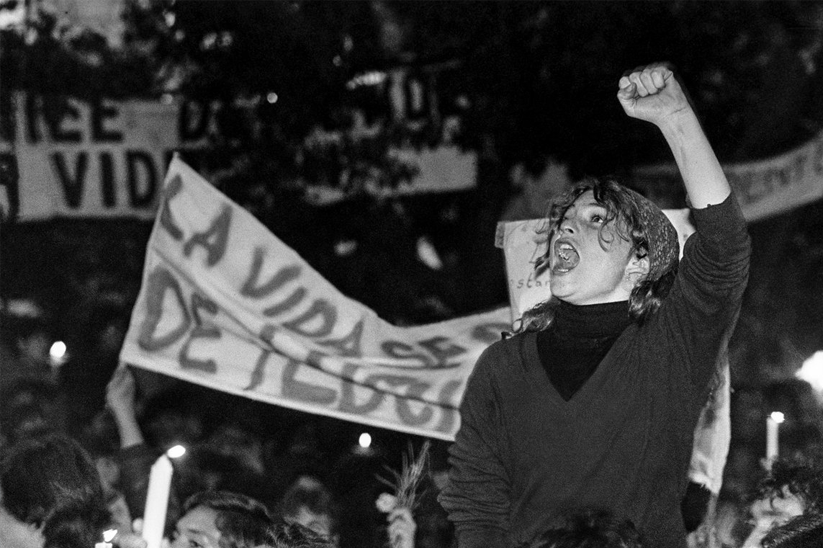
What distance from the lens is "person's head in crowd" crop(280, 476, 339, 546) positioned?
4305 mm

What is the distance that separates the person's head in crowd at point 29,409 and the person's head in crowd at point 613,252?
2.90 meters

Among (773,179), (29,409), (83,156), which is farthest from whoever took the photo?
(773,179)

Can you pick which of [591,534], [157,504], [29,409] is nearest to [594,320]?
[591,534]

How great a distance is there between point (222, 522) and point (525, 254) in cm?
98

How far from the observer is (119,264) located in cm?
581

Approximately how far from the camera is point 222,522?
3404 mm

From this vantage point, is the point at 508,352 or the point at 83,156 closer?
the point at 508,352

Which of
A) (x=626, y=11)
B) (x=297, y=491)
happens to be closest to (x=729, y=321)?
(x=297, y=491)

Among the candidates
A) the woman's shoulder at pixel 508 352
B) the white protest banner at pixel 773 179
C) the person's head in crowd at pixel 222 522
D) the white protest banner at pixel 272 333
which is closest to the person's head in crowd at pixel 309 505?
the white protest banner at pixel 272 333

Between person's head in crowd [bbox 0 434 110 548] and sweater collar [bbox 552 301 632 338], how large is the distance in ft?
3.69

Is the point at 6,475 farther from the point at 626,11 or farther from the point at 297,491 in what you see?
the point at 626,11

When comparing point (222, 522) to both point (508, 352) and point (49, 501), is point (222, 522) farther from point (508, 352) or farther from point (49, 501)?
point (508, 352)

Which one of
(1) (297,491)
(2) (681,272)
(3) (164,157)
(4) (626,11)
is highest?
(4) (626,11)

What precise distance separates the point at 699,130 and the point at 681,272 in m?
0.24
